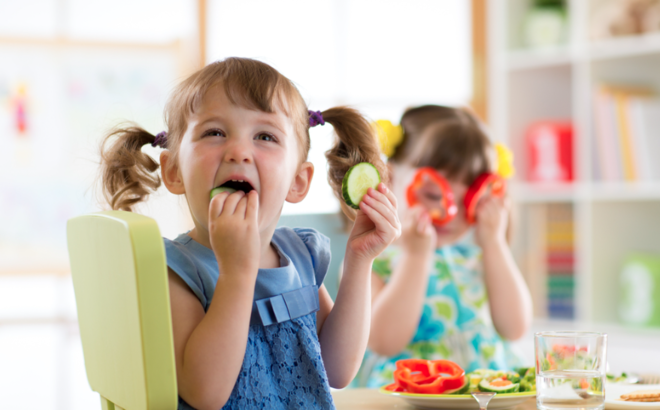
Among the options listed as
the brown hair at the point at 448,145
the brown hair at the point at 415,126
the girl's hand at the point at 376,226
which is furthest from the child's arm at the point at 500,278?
the girl's hand at the point at 376,226

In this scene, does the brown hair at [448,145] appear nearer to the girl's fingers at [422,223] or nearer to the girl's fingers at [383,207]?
the girl's fingers at [422,223]

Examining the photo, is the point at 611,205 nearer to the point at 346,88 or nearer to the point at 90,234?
the point at 346,88

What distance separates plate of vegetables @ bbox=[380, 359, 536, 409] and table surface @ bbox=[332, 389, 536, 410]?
19 millimetres

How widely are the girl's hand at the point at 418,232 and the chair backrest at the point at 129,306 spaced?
37.7 inches

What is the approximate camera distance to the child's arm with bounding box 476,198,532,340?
1671 millimetres

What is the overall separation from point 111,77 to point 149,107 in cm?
20

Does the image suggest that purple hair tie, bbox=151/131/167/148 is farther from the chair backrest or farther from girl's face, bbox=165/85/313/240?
the chair backrest

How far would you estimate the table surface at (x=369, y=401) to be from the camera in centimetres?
87

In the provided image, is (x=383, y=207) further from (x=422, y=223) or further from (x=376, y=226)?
(x=422, y=223)

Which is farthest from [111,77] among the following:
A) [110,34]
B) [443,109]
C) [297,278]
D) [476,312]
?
[297,278]

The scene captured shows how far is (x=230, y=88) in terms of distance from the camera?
0.80 m

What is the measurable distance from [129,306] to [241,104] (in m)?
0.27

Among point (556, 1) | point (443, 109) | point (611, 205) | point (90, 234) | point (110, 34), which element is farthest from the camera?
point (110, 34)

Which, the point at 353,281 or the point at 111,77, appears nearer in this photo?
the point at 353,281
